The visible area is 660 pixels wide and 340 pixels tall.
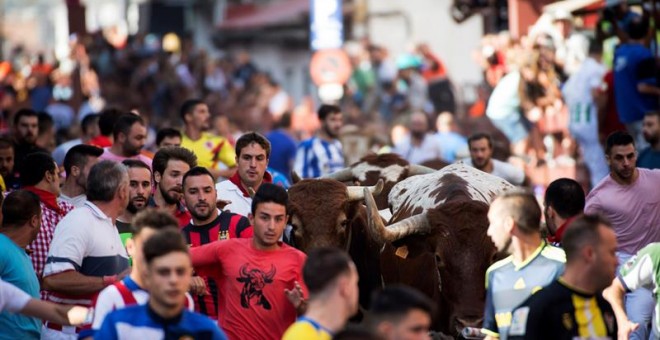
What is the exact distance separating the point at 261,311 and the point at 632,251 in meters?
4.19

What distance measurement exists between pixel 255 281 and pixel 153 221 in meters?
1.53

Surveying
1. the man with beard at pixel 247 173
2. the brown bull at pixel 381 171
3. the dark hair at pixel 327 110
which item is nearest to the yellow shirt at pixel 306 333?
the man with beard at pixel 247 173

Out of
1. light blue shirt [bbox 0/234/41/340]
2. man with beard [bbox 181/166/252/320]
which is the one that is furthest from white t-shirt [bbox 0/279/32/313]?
man with beard [bbox 181/166/252/320]

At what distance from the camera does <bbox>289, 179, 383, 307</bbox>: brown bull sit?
12.7m

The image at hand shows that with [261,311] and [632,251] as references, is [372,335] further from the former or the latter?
[632,251]

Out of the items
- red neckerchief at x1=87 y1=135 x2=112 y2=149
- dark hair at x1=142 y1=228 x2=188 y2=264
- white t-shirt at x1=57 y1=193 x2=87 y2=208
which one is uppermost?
red neckerchief at x1=87 y1=135 x2=112 y2=149

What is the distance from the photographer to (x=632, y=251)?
43.6 ft

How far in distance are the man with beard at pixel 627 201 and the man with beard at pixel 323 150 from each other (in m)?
6.17

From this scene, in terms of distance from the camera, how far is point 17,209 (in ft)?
36.4

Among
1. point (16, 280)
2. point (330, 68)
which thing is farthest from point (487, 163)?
point (330, 68)

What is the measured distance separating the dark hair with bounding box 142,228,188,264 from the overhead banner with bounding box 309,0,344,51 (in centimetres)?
2055

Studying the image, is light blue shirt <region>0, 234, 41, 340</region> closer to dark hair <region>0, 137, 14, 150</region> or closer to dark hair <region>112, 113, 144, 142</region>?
dark hair <region>112, 113, 144, 142</region>

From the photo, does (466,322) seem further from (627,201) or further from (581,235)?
(581,235)

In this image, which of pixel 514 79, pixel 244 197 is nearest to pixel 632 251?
pixel 244 197
